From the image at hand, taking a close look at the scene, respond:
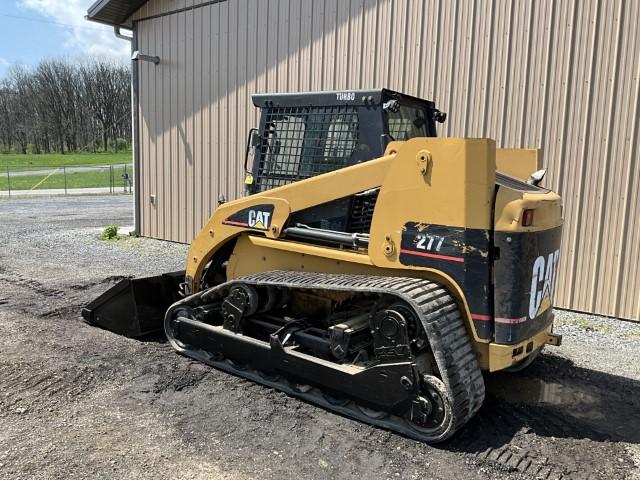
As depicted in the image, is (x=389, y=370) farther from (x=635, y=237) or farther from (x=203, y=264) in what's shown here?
(x=635, y=237)

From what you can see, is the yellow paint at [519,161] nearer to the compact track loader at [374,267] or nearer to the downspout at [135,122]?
the compact track loader at [374,267]

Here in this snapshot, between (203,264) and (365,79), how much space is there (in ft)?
15.3

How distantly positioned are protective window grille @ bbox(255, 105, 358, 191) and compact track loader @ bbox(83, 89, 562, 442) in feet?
0.04

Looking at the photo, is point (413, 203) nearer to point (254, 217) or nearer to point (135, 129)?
point (254, 217)

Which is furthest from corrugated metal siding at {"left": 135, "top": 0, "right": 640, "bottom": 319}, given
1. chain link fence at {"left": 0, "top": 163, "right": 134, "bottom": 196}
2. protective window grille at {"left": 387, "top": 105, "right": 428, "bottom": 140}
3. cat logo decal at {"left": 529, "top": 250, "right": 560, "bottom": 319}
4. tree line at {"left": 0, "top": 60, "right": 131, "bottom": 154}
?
tree line at {"left": 0, "top": 60, "right": 131, "bottom": 154}

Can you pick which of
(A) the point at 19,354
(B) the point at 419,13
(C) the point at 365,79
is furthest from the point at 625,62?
(A) the point at 19,354

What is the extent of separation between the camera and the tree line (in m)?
61.3

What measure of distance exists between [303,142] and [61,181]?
30039 millimetres

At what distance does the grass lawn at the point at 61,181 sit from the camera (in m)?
28.4

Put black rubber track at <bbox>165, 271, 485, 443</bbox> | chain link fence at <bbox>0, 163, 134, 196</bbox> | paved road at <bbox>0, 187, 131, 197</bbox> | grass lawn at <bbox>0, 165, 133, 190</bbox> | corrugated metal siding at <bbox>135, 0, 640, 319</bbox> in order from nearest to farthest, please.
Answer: black rubber track at <bbox>165, 271, 485, 443</bbox>
corrugated metal siding at <bbox>135, 0, 640, 319</bbox>
paved road at <bbox>0, 187, 131, 197</bbox>
chain link fence at <bbox>0, 163, 134, 196</bbox>
grass lawn at <bbox>0, 165, 133, 190</bbox>

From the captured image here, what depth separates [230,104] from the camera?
35.3 ft

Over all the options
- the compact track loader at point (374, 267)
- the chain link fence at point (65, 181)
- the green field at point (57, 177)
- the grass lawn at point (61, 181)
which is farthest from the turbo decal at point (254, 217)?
the grass lawn at point (61, 181)

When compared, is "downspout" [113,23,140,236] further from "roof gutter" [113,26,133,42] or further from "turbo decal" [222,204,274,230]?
"turbo decal" [222,204,274,230]

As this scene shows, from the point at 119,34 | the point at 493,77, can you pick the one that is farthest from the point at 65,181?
the point at 493,77
